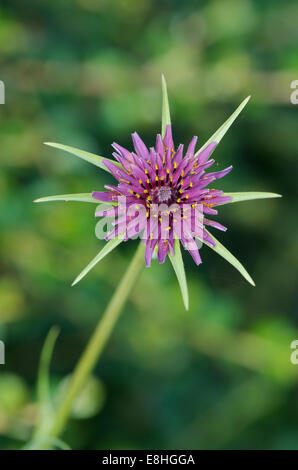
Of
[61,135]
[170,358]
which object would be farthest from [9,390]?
[61,135]

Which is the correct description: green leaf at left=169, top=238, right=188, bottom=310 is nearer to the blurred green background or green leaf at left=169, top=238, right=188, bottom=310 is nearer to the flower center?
the flower center

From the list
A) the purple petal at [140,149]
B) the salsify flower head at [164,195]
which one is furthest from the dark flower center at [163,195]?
the purple petal at [140,149]

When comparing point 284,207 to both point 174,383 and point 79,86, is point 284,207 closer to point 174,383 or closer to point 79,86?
point 174,383

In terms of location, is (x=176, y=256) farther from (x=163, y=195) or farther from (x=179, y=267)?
(x=163, y=195)
